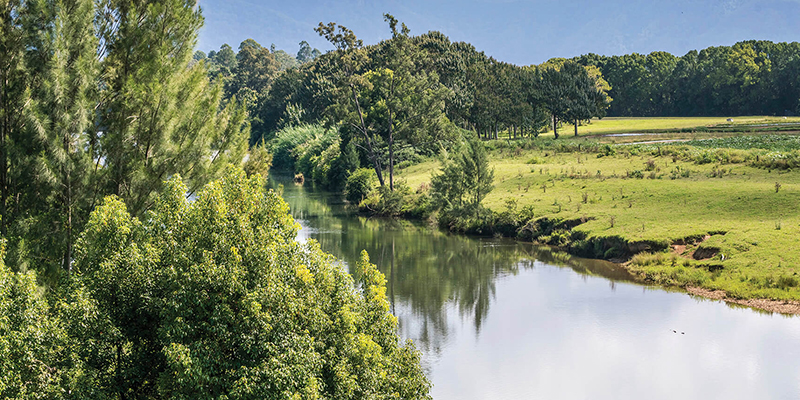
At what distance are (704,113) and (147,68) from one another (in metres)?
141

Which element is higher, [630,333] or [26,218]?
[26,218]

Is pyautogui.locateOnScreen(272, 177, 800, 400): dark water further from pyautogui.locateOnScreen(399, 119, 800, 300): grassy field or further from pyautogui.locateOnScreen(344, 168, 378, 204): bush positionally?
pyautogui.locateOnScreen(344, 168, 378, 204): bush

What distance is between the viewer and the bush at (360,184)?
2655 inches

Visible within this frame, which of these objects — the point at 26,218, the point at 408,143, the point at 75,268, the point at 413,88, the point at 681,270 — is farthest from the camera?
the point at 408,143

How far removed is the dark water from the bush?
25.0m

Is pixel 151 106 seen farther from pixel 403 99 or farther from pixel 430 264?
pixel 403 99

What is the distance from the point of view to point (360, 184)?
223ft

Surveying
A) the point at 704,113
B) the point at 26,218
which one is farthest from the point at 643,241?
the point at 704,113

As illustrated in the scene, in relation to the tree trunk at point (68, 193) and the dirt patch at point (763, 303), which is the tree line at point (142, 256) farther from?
the dirt patch at point (763, 303)

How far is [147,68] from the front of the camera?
685 inches

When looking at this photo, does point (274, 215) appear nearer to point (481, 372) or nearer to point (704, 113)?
point (481, 372)

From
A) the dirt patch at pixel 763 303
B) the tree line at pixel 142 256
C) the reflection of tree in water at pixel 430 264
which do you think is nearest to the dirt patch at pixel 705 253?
the dirt patch at pixel 763 303

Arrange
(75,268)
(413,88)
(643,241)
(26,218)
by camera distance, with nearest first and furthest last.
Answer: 1. (75,268)
2. (26,218)
3. (643,241)
4. (413,88)

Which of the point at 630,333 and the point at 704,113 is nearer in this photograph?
the point at 630,333
